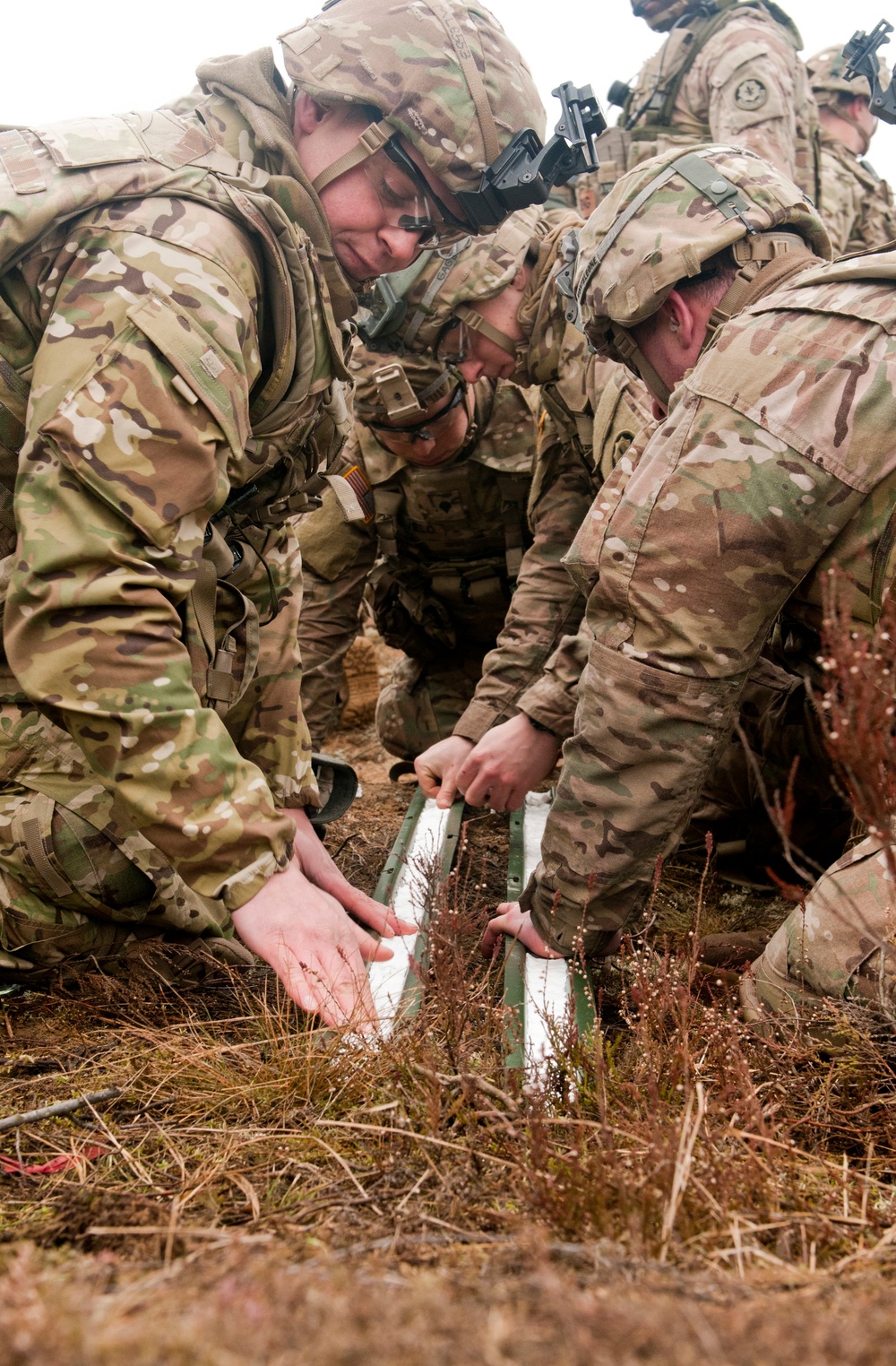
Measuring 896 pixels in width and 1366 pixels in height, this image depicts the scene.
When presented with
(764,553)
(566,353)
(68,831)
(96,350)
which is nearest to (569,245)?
(566,353)

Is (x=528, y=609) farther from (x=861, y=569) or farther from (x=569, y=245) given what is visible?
(x=861, y=569)

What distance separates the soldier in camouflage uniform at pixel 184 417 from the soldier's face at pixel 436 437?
5.81ft

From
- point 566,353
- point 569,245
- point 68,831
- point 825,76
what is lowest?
point 68,831

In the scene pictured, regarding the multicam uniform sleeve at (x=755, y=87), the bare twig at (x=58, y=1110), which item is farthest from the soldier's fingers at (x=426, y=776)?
the multicam uniform sleeve at (x=755, y=87)

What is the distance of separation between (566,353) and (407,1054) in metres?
2.88

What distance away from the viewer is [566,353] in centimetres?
398

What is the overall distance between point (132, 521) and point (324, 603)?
3206mm

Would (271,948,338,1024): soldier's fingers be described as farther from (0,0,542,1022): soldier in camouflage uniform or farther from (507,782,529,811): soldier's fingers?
(507,782,529,811): soldier's fingers

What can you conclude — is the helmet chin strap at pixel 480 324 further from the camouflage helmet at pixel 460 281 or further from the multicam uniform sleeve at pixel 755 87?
the multicam uniform sleeve at pixel 755 87

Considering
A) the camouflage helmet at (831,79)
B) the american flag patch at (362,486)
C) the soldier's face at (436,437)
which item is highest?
the camouflage helmet at (831,79)

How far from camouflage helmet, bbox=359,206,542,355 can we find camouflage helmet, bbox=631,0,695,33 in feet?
14.5

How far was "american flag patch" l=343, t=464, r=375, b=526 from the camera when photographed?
203 inches

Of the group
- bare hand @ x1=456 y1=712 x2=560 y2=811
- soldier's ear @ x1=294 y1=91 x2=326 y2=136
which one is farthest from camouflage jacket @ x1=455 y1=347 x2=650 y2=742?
soldier's ear @ x1=294 y1=91 x2=326 y2=136

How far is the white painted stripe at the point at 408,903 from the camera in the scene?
8.00 ft
